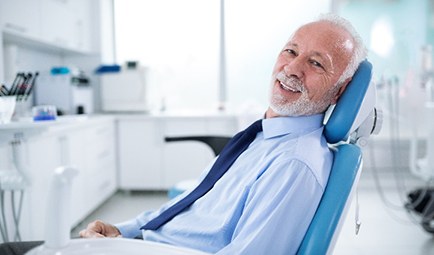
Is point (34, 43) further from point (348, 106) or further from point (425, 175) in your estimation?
point (425, 175)

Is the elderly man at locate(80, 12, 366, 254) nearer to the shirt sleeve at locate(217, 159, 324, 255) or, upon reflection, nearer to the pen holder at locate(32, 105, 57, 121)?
the shirt sleeve at locate(217, 159, 324, 255)

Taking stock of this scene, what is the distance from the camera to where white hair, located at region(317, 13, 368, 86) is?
41.5 inches

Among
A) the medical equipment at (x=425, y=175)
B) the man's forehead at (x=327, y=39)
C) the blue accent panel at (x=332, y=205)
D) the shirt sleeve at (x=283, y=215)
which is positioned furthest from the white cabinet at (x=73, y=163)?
the medical equipment at (x=425, y=175)

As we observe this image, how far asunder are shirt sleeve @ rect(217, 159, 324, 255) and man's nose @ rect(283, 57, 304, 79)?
1.05 feet

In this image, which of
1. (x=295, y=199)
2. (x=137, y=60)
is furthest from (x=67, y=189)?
(x=137, y=60)

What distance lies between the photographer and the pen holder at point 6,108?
0.89 metres

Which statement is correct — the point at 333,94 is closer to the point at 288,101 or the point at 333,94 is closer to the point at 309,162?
A: the point at 288,101

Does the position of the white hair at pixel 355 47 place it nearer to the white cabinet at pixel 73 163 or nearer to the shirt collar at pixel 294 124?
the shirt collar at pixel 294 124

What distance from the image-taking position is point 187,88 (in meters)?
3.77

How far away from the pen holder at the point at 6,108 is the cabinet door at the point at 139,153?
7.42 feet

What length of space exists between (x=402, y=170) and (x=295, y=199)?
346cm

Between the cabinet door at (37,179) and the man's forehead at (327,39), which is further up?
the man's forehead at (327,39)

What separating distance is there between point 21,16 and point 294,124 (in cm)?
154

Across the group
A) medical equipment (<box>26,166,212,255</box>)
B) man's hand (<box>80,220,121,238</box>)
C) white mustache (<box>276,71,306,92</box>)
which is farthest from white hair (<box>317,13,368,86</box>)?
man's hand (<box>80,220,121,238</box>)
